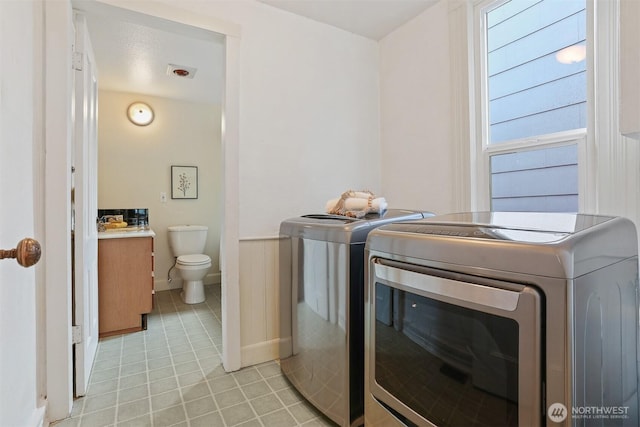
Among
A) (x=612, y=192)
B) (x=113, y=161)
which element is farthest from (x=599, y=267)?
(x=113, y=161)

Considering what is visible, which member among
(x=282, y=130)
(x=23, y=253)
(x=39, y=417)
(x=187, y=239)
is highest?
(x=282, y=130)

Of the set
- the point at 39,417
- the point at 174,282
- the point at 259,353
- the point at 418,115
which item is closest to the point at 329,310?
the point at 259,353

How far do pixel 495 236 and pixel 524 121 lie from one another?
4.29ft

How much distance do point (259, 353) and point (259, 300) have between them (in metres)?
0.34

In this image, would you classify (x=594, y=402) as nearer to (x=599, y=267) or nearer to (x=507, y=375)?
(x=507, y=375)

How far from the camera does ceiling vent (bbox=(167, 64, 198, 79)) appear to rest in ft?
9.52

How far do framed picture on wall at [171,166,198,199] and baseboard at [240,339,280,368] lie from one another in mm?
2420

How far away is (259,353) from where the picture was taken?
6.75 ft

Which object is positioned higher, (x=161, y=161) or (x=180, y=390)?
(x=161, y=161)

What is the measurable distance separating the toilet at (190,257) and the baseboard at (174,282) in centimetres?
24

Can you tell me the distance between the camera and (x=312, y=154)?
7.48 ft

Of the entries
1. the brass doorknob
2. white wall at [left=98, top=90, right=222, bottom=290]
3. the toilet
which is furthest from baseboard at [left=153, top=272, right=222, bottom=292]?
the brass doorknob

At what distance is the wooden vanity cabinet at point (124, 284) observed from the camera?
8.18ft

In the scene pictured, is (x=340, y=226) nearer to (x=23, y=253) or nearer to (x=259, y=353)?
(x=23, y=253)
